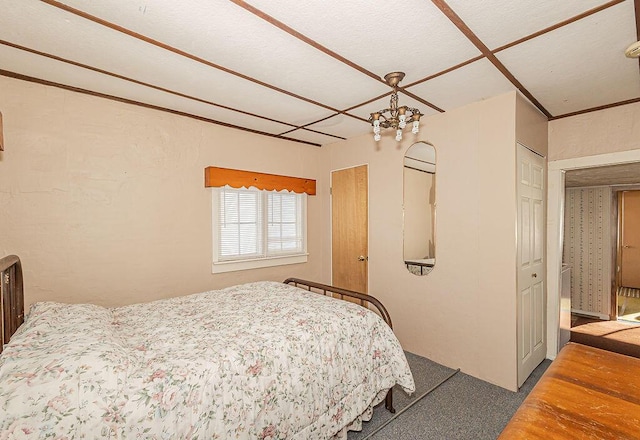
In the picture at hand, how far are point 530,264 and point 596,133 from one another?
4.57 feet

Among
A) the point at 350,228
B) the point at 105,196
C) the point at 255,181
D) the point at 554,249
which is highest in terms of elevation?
the point at 255,181

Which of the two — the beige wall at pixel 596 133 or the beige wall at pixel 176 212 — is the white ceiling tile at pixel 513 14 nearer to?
the beige wall at pixel 176 212

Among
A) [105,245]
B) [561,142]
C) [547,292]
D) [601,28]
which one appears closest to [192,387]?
[105,245]

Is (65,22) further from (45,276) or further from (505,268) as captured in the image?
Result: (505,268)

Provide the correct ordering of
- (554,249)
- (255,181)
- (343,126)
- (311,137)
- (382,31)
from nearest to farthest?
1. (382,31)
2. (554,249)
3. (343,126)
4. (255,181)
5. (311,137)

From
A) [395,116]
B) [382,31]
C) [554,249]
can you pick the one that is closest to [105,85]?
[382,31]

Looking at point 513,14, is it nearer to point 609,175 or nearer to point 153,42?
point 153,42

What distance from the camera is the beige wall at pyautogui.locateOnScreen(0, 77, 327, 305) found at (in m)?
2.25

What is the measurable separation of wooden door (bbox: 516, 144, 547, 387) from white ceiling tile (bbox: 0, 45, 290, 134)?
101 inches

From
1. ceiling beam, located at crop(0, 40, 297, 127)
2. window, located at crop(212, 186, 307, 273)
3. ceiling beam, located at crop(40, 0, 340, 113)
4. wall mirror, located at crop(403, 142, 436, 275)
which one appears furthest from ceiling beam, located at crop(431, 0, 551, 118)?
window, located at crop(212, 186, 307, 273)

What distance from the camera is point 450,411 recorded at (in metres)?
2.27

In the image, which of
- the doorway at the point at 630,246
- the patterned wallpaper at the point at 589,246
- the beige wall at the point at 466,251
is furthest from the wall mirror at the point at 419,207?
the doorway at the point at 630,246

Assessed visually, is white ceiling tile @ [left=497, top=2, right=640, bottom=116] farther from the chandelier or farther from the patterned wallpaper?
the patterned wallpaper

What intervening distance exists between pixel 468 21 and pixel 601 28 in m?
0.75
